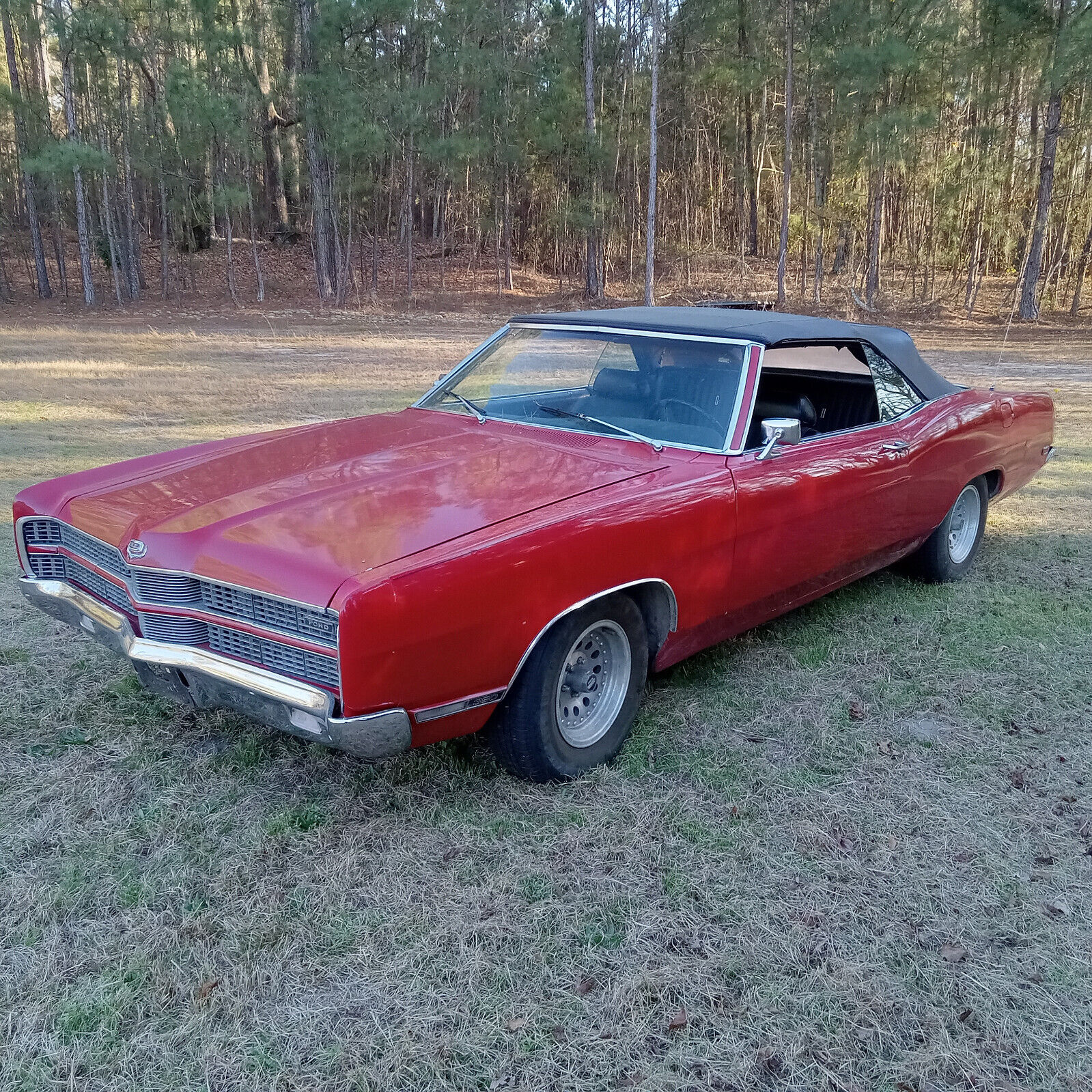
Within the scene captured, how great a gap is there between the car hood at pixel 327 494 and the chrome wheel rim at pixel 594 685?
1.66 ft

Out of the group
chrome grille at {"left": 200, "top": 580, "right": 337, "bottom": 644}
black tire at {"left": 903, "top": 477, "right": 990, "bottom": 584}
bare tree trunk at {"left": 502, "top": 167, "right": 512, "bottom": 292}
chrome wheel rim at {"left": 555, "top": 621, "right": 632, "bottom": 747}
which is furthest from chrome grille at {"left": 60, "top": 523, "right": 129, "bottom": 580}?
bare tree trunk at {"left": 502, "top": 167, "right": 512, "bottom": 292}

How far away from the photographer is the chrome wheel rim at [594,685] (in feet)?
10.3

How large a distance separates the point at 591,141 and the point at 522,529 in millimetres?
25433

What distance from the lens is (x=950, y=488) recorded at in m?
4.74

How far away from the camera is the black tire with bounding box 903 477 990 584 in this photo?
4945mm

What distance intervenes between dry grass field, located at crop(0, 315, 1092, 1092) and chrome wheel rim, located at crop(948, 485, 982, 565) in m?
0.79

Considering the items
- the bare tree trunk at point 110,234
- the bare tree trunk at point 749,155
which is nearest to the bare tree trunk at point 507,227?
the bare tree trunk at point 749,155

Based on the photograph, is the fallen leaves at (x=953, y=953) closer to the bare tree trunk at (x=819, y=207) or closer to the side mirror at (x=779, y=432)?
the side mirror at (x=779, y=432)

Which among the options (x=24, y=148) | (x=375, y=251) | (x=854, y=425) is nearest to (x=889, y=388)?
(x=854, y=425)

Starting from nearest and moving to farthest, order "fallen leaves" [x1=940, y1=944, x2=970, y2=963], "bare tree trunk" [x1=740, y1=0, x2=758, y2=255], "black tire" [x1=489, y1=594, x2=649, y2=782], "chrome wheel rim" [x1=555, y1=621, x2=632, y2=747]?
"fallen leaves" [x1=940, y1=944, x2=970, y2=963] < "black tire" [x1=489, y1=594, x2=649, y2=782] < "chrome wheel rim" [x1=555, y1=621, x2=632, y2=747] < "bare tree trunk" [x1=740, y1=0, x2=758, y2=255]

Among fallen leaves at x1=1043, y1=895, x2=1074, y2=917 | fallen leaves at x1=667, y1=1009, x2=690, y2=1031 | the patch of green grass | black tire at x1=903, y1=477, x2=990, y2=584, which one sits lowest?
fallen leaves at x1=1043, y1=895, x2=1074, y2=917

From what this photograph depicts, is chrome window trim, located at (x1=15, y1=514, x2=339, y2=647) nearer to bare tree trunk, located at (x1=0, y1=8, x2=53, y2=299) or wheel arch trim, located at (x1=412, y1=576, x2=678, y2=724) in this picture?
wheel arch trim, located at (x1=412, y1=576, x2=678, y2=724)

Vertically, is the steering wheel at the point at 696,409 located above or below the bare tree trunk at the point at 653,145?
below

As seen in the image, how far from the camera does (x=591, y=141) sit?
25734mm
